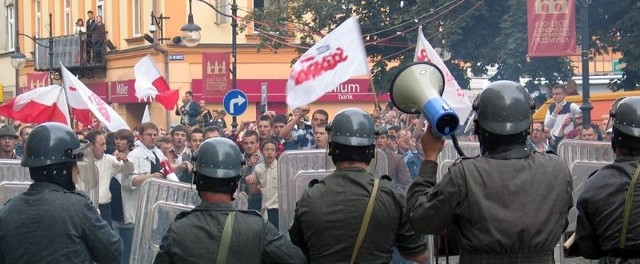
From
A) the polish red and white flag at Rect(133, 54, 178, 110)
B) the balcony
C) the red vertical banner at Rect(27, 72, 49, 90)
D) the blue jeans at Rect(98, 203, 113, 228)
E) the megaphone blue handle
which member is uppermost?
the balcony

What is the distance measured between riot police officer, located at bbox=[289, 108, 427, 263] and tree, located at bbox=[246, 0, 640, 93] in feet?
59.7

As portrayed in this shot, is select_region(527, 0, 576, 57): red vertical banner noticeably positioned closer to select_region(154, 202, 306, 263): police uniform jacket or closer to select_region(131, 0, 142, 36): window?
select_region(154, 202, 306, 263): police uniform jacket

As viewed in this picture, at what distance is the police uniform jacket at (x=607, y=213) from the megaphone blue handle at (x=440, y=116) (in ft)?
3.51

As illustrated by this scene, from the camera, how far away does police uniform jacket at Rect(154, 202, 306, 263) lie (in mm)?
5727

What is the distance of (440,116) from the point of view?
5.48 meters

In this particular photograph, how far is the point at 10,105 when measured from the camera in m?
16.4

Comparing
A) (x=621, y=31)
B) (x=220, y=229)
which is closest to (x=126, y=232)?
(x=220, y=229)

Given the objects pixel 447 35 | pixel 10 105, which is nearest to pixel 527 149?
pixel 10 105

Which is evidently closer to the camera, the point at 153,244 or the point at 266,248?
the point at 266,248

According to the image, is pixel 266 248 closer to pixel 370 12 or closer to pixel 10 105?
pixel 10 105

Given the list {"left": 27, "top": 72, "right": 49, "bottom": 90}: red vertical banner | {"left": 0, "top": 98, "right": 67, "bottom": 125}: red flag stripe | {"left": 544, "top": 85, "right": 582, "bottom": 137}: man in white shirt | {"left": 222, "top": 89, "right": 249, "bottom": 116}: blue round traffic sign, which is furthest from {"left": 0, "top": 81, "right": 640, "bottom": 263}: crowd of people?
{"left": 27, "top": 72, "right": 49, "bottom": 90}: red vertical banner

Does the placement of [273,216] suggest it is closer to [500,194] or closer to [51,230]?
[51,230]

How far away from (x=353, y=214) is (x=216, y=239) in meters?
0.77

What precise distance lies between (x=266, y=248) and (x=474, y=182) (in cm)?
100
